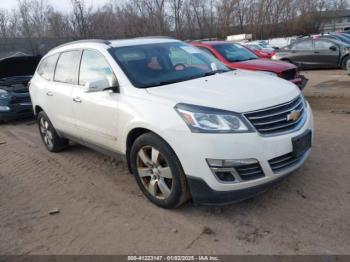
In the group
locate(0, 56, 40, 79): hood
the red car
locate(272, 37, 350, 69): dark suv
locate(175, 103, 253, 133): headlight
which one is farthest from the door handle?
locate(272, 37, 350, 69): dark suv

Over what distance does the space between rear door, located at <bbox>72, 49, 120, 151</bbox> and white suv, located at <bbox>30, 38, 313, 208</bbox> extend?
0.01 metres

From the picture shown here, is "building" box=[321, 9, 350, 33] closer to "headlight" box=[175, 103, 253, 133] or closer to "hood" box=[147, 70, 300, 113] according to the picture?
"hood" box=[147, 70, 300, 113]

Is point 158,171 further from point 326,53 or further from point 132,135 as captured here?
point 326,53

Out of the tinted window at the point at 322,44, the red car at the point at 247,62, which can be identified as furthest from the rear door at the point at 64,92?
the tinted window at the point at 322,44

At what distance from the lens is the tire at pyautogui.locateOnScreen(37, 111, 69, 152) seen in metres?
6.11

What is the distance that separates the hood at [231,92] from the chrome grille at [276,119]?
2.1 inches

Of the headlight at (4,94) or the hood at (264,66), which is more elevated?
the hood at (264,66)

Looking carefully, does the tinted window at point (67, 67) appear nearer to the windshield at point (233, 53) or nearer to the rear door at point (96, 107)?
the rear door at point (96, 107)

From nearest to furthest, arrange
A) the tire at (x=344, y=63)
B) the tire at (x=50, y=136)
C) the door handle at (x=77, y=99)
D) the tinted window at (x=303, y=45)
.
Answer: the door handle at (x=77, y=99) → the tire at (x=50, y=136) → the tire at (x=344, y=63) → the tinted window at (x=303, y=45)

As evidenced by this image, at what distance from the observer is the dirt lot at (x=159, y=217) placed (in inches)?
129

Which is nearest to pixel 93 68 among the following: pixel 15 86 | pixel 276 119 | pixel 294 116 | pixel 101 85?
pixel 101 85

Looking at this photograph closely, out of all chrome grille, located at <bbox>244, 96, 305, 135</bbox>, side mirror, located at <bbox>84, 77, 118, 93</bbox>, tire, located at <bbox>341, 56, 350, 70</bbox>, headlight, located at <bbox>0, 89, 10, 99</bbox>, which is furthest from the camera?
tire, located at <bbox>341, 56, 350, 70</bbox>

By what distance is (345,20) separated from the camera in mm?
97938

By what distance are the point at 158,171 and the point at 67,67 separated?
2.42 meters
